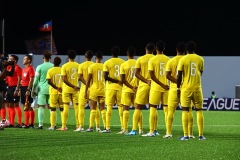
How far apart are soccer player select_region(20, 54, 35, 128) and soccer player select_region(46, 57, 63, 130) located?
62 cm

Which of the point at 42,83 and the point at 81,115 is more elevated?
the point at 42,83

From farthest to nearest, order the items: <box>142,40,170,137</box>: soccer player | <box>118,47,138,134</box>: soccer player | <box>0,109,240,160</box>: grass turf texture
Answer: <box>118,47,138,134</box>: soccer player → <box>142,40,170,137</box>: soccer player → <box>0,109,240,160</box>: grass turf texture

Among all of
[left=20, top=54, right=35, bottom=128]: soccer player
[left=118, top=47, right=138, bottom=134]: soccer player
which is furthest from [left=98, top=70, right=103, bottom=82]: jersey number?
[left=20, top=54, right=35, bottom=128]: soccer player

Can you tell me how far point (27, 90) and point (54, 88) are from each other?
0.89m

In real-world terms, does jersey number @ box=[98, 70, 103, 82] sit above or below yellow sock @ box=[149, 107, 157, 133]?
above

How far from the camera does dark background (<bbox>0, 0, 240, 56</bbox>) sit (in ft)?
163

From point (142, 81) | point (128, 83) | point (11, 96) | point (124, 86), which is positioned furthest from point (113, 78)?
point (11, 96)

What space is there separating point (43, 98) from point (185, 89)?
20.1ft

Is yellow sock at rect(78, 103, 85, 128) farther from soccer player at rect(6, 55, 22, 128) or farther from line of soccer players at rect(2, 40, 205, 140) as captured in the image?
soccer player at rect(6, 55, 22, 128)

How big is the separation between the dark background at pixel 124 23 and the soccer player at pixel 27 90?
27484mm

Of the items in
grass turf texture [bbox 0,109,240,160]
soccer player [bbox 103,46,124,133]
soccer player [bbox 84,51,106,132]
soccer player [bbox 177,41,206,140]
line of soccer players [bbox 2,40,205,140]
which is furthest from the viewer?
soccer player [bbox 84,51,106,132]

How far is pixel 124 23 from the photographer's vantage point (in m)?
50.7

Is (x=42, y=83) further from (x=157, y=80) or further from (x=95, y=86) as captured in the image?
(x=157, y=80)

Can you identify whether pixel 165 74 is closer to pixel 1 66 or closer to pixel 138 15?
pixel 1 66
